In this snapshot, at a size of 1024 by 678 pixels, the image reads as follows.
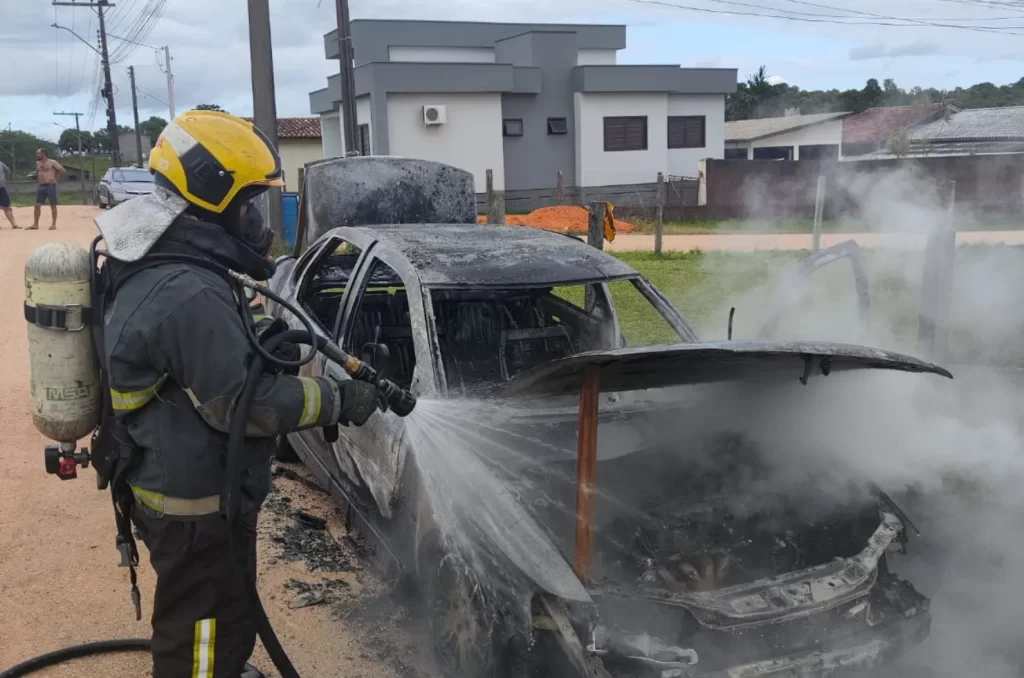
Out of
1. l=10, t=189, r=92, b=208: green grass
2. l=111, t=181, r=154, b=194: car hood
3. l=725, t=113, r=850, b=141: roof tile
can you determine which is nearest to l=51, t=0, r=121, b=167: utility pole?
l=10, t=189, r=92, b=208: green grass

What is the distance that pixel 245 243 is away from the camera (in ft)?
8.87

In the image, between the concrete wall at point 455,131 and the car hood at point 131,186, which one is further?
the concrete wall at point 455,131

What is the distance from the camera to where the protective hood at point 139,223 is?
2.45m

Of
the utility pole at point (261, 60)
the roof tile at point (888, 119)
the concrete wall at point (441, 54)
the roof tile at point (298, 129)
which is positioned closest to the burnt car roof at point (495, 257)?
the utility pole at point (261, 60)

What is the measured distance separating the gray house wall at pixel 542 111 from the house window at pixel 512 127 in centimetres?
16

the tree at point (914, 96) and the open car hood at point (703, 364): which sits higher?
the tree at point (914, 96)

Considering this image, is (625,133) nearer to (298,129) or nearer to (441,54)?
(441,54)

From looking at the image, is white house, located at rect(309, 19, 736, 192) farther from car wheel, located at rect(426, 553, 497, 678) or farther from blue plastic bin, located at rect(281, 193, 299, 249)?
car wheel, located at rect(426, 553, 497, 678)

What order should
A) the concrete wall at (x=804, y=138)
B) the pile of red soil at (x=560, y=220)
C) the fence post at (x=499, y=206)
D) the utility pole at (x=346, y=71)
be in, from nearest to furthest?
the fence post at (x=499, y=206) < the utility pole at (x=346, y=71) < the pile of red soil at (x=560, y=220) < the concrete wall at (x=804, y=138)

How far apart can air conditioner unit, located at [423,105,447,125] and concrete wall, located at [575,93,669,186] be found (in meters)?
5.36

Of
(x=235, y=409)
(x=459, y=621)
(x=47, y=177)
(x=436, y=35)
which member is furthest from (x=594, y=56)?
(x=235, y=409)

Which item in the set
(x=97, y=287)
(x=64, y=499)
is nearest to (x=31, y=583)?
(x=64, y=499)

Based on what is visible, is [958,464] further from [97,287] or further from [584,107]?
[584,107]

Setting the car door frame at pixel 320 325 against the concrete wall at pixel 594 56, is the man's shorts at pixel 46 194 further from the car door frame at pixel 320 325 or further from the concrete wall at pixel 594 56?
the concrete wall at pixel 594 56
